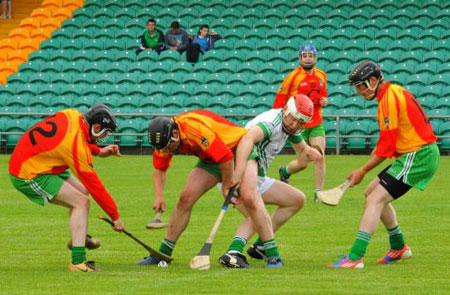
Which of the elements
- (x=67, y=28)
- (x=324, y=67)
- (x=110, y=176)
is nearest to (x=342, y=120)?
(x=324, y=67)

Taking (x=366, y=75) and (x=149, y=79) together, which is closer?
(x=366, y=75)

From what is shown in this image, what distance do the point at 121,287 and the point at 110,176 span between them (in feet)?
40.4

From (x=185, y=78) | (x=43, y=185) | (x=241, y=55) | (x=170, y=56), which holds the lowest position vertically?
(x=185, y=78)

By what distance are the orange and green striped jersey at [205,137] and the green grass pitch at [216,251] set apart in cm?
108

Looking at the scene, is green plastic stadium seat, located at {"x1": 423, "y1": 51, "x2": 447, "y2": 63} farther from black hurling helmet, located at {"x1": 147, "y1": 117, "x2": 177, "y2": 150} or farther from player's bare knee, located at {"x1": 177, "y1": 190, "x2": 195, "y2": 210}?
black hurling helmet, located at {"x1": 147, "y1": 117, "x2": 177, "y2": 150}

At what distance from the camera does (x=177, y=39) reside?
96.3 ft

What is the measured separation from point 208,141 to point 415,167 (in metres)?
2.05

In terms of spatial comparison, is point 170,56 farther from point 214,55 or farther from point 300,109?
point 300,109

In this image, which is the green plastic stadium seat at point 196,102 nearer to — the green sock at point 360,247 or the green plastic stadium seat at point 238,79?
the green plastic stadium seat at point 238,79

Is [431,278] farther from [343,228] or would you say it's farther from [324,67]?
[324,67]

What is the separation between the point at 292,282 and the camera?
28.1 ft

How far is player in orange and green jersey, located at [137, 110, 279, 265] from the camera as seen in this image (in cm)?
905

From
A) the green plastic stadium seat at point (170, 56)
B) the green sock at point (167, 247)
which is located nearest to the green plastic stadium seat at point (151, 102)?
the green plastic stadium seat at point (170, 56)

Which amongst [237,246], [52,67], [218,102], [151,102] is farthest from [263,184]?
[52,67]
